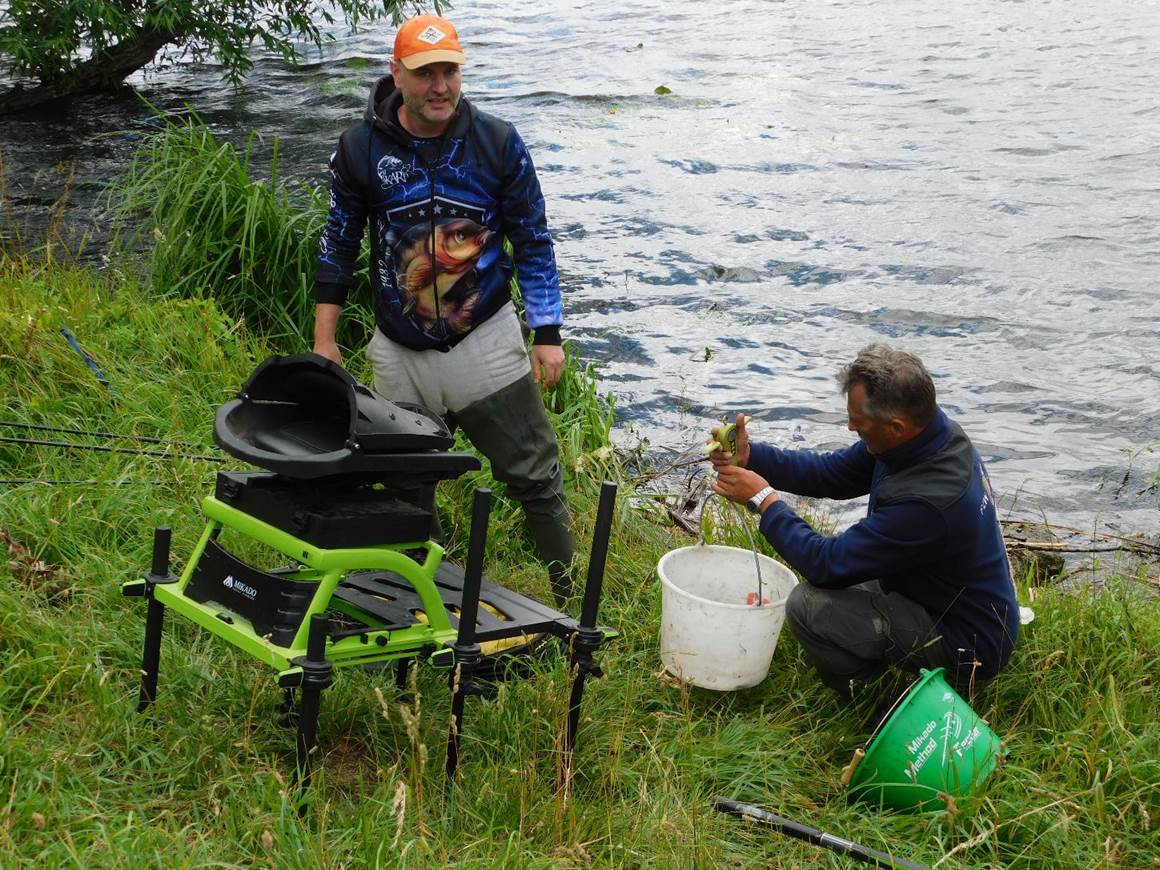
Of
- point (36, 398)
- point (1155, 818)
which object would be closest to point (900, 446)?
point (1155, 818)

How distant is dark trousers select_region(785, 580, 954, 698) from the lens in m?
4.00

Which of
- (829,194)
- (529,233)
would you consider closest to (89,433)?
(529,233)

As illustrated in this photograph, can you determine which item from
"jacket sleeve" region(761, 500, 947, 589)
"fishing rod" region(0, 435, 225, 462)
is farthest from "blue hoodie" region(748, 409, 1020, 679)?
"fishing rod" region(0, 435, 225, 462)

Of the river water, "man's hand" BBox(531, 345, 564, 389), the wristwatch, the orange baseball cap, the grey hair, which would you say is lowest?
the river water

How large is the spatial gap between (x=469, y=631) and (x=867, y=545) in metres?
1.32

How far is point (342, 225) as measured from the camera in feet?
14.4

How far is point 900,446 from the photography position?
400cm

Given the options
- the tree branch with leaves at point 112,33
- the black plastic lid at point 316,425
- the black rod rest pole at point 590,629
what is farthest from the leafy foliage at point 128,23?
the black rod rest pole at point 590,629

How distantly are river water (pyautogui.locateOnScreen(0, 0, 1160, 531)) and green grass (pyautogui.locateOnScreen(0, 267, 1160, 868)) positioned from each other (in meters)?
2.38

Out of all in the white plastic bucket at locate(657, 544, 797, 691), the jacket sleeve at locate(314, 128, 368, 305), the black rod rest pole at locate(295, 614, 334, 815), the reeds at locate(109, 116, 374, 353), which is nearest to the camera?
the black rod rest pole at locate(295, 614, 334, 815)

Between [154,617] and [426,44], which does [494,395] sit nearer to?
[426,44]

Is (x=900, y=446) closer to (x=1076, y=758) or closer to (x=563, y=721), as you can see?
(x=1076, y=758)

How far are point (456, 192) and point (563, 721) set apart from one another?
1643mm

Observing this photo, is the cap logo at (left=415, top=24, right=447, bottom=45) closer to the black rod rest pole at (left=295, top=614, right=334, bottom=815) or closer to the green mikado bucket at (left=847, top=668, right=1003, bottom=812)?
the black rod rest pole at (left=295, top=614, right=334, bottom=815)
